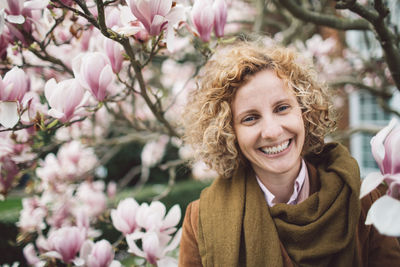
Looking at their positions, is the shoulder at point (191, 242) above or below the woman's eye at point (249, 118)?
below

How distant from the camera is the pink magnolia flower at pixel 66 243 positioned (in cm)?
125

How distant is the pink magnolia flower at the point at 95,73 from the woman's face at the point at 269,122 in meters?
0.50

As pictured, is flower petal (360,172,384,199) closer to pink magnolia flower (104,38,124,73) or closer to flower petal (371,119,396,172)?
flower petal (371,119,396,172)

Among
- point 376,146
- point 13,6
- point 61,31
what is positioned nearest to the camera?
point 376,146

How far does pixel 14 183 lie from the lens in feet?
4.91

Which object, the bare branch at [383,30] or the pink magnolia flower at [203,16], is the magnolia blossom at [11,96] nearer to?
the pink magnolia flower at [203,16]

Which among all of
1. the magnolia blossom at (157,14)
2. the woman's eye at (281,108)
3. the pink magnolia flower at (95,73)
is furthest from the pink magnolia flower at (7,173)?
the woman's eye at (281,108)

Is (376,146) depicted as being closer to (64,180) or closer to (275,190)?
(275,190)

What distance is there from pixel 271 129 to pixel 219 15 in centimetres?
53

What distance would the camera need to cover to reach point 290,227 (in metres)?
1.04

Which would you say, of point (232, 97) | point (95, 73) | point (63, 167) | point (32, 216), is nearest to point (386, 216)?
point (232, 97)

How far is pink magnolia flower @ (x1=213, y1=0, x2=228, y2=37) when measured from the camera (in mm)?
1206

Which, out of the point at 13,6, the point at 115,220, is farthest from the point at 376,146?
the point at 13,6

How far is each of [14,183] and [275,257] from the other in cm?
131
